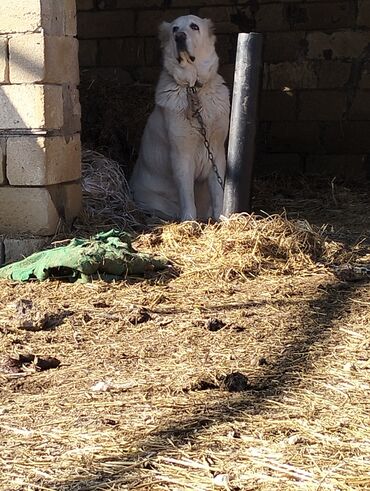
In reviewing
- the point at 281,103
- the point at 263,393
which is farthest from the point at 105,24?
the point at 263,393

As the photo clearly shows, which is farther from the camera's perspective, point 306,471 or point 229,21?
point 229,21

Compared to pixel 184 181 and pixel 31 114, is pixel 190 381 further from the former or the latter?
pixel 184 181

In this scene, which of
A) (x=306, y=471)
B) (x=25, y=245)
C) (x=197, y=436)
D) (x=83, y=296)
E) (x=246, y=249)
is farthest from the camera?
(x=25, y=245)

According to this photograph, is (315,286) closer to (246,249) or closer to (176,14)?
(246,249)

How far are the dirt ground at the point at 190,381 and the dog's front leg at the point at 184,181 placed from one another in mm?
1067

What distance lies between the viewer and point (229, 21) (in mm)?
9055

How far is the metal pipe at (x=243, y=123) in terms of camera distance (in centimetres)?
567

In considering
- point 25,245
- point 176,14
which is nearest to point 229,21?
point 176,14

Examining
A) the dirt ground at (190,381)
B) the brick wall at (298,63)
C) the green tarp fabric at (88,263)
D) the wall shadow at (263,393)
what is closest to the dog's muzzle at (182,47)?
the dirt ground at (190,381)

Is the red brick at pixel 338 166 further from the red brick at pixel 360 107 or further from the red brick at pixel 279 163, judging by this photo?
the red brick at pixel 360 107

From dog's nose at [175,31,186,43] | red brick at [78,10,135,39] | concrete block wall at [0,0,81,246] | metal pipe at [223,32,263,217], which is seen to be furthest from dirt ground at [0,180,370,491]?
red brick at [78,10,135,39]

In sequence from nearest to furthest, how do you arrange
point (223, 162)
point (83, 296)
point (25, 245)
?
point (83, 296)
point (25, 245)
point (223, 162)

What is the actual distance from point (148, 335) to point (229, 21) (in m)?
Result: 5.78

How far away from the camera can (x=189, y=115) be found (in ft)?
21.0
